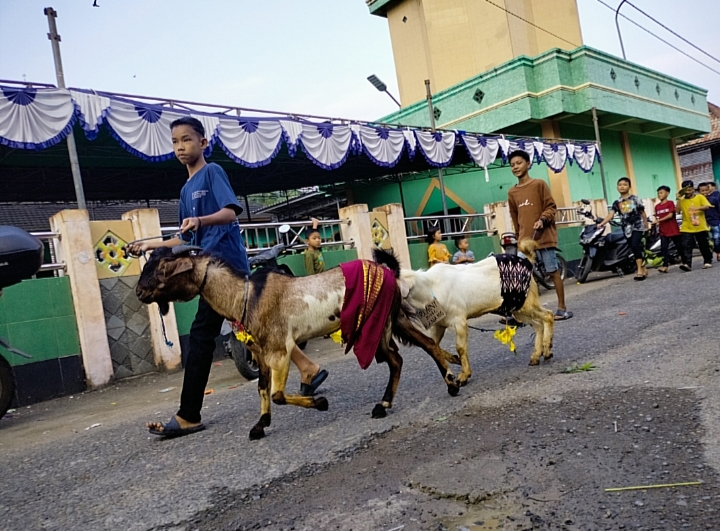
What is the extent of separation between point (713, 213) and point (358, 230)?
7181 mm

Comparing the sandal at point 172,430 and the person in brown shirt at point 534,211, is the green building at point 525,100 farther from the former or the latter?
the sandal at point 172,430

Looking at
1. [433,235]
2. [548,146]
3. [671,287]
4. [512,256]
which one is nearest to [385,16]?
[548,146]

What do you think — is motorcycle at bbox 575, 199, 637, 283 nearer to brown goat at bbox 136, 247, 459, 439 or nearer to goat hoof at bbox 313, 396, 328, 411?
brown goat at bbox 136, 247, 459, 439

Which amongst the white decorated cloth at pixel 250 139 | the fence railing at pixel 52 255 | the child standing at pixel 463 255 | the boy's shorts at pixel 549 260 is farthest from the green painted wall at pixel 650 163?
the fence railing at pixel 52 255

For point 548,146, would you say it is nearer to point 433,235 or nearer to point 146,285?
point 433,235

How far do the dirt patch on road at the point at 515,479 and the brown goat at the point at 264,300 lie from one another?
29.4 inches

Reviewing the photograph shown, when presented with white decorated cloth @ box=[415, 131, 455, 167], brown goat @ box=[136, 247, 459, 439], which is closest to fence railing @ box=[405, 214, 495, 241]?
white decorated cloth @ box=[415, 131, 455, 167]

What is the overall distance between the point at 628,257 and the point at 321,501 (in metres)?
10.6

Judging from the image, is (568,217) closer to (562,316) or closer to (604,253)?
(604,253)

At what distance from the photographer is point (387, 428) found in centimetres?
335

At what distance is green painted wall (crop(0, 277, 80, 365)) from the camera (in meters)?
6.16

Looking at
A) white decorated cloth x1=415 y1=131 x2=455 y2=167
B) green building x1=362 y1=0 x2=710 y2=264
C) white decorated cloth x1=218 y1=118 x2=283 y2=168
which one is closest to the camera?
white decorated cloth x1=218 y1=118 x2=283 y2=168

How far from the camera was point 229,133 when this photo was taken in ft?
31.8

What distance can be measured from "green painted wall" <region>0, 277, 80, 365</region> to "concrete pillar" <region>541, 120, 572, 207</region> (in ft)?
50.8
